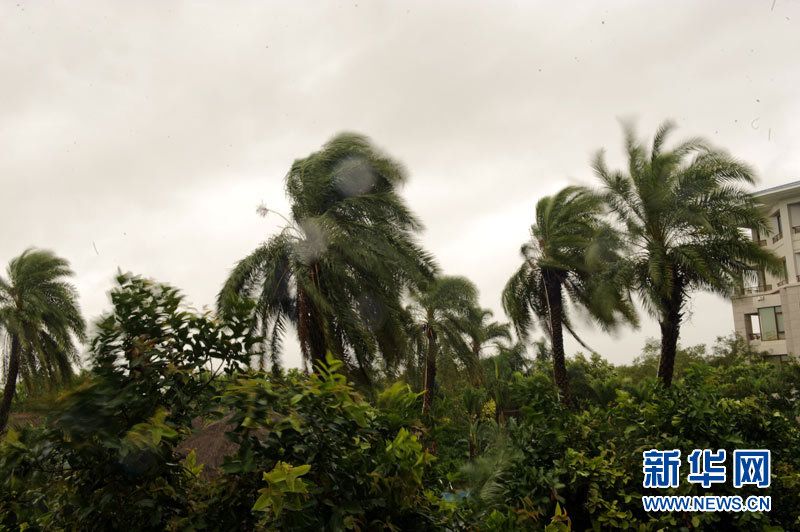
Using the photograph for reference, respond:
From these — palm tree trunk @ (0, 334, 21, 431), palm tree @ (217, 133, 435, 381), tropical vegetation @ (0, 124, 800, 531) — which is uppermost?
palm tree @ (217, 133, 435, 381)

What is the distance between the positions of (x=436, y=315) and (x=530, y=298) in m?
3.65

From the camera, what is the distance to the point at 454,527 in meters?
2.61

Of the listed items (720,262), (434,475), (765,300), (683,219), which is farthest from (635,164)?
(765,300)

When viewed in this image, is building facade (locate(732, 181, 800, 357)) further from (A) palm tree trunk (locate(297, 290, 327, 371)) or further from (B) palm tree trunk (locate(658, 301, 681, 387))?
(A) palm tree trunk (locate(297, 290, 327, 371))

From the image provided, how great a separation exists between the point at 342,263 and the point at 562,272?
9289mm

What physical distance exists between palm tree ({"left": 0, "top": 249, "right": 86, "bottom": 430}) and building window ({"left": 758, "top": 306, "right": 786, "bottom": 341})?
3128cm

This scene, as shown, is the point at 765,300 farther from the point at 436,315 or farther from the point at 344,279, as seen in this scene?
the point at 344,279

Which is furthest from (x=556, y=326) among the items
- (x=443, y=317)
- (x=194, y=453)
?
(x=194, y=453)

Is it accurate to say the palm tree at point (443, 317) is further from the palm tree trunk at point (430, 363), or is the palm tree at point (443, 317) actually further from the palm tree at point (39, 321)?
the palm tree at point (39, 321)

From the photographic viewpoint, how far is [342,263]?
1326 cm

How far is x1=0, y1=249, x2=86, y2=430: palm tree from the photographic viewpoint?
714 inches

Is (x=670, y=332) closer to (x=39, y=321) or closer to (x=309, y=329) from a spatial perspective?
(x=309, y=329)

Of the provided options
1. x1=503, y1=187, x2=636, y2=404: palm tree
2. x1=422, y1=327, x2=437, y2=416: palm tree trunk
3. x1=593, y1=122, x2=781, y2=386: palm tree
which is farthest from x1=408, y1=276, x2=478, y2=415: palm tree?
x1=593, y1=122, x2=781, y2=386: palm tree

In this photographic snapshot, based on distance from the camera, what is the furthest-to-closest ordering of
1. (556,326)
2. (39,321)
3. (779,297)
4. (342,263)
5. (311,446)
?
(779,297)
(556,326)
(39,321)
(342,263)
(311,446)
